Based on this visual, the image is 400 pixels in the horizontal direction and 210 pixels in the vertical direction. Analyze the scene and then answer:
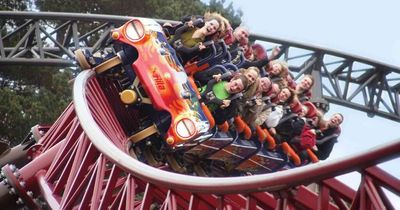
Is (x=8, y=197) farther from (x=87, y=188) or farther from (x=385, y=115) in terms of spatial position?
(x=385, y=115)

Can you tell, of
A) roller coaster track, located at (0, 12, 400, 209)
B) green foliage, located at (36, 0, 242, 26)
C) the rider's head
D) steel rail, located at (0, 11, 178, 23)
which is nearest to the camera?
roller coaster track, located at (0, 12, 400, 209)

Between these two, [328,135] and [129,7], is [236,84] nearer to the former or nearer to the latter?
[328,135]

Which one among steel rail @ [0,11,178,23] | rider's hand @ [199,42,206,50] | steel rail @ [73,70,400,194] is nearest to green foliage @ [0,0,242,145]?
steel rail @ [0,11,178,23]

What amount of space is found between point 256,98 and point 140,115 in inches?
41.8

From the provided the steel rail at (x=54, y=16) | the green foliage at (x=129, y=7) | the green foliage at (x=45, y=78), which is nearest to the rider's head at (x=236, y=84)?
the steel rail at (x=54, y=16)

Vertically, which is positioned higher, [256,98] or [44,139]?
[44,139]

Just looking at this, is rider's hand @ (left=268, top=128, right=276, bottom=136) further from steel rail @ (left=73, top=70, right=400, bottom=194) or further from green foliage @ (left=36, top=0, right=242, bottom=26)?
green foliage @ (left=36, top=0, right=242, bottom=26)

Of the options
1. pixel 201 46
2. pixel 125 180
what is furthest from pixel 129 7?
pixel 125 180

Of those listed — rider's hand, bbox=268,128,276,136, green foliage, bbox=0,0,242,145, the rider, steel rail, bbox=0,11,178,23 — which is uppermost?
steel rail, bbox=0,11,178,23

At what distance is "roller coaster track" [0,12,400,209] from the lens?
9.37 ft

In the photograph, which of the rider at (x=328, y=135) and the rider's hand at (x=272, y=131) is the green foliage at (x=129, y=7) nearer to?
the rider at (x=328, y=135)

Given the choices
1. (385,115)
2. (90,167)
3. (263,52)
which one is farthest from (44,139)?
(385,115)

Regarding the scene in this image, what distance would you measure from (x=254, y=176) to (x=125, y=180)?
6.55ft

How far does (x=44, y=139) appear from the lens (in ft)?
20.0
